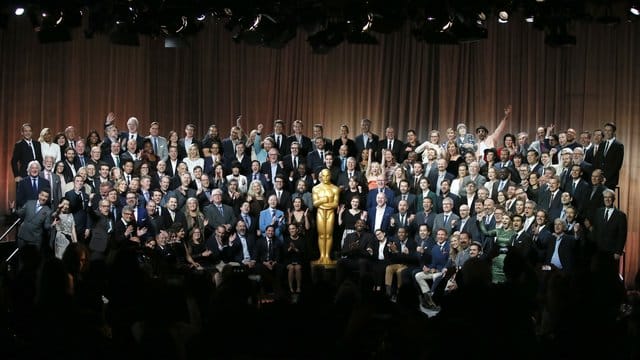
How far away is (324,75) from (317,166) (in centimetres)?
387

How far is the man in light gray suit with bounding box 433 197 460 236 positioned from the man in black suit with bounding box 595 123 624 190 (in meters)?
2.08

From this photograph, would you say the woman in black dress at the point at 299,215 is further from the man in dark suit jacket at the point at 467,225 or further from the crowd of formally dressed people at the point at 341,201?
the man in dark suit jacket at the point at 467,225

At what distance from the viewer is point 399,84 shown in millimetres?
15797

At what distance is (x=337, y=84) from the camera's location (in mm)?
16188

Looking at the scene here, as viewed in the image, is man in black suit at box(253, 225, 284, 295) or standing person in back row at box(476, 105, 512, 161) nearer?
man in black suit at box(253, 225, 284, 295)

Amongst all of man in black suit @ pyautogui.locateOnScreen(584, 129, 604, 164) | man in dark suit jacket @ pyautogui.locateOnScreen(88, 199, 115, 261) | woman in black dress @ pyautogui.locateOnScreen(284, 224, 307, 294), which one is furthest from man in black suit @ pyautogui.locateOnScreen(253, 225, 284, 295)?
man in black suit @ pyautogui.locateOnScreen(584, 129, 604, 164)

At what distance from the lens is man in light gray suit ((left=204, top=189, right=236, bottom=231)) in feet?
39.2

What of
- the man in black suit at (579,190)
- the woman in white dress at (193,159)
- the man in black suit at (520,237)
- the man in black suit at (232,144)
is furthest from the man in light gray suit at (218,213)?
the man in black suit at (579,190)

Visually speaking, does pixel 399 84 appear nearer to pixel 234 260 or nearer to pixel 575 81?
pixel 575 81

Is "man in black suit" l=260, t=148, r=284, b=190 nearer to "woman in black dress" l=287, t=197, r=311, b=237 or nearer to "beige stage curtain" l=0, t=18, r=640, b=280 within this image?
"woman in black dress" l=287, t=197, r=311, b=237

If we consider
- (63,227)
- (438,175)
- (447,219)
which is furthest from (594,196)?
(63,227)

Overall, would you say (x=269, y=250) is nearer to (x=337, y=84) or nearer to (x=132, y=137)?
(x=132, y=137)

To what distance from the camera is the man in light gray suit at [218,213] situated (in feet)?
39.2

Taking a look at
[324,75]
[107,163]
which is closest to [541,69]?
[324,75]
